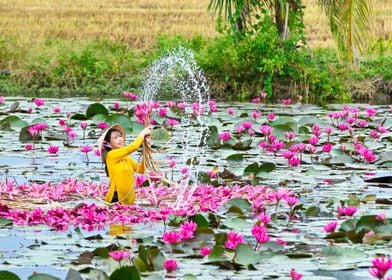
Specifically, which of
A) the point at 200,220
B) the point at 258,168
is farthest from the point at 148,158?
the point at 258,168

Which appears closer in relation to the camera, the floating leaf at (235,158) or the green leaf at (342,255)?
the green leaf at (342,255)

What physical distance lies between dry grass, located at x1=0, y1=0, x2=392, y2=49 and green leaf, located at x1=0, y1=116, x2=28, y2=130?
8.92 m

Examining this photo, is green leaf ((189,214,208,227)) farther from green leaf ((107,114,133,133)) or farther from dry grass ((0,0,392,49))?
dry grass ((0,0,392,49))

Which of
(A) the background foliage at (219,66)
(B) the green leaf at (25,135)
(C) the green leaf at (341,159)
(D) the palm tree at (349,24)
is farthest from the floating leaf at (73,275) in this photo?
(D) the palm tree at (349,24)

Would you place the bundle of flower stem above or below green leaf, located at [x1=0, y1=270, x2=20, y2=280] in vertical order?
above

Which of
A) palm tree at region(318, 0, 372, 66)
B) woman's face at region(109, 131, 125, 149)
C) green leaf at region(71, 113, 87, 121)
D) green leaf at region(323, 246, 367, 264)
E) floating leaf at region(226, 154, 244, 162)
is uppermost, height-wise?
palm tree at region(318, 0, 372, 66)

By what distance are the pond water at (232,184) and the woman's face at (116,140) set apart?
47 centimetres

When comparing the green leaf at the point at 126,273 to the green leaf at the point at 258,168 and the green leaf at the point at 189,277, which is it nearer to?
the green leaf at the point at 189,277

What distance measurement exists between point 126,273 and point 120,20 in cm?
2240

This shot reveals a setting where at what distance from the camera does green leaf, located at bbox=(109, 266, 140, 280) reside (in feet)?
20.5

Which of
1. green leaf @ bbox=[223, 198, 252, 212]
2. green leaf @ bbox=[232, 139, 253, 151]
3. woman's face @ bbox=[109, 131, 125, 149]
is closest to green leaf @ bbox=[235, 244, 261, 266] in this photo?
green leaf @ bbox=[223, 198, 252, 212]

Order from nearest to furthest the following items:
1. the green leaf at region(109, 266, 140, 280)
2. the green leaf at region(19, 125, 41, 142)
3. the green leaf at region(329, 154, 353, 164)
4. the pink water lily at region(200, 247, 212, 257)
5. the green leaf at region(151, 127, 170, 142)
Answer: the green leaf at region(109, 266, 140, 280) → the pink water lily at region(200, 247, 212, 257) → the green leaf at region(329, 154, 353, 164) → the green leaf at region(19, 125, 41, 142) → the green leaf at region(151, 127, 170, 142)

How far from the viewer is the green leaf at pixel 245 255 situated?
23.4 feet

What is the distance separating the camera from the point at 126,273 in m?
6.27
